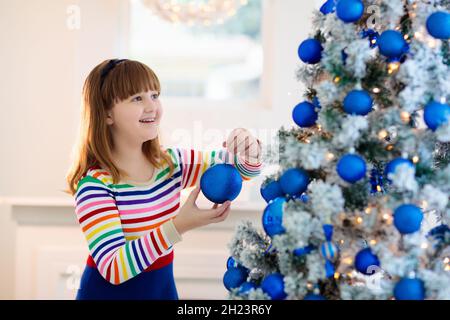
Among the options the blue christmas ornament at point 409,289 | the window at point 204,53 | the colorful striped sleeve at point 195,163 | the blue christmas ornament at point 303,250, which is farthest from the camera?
the window at point 204,53

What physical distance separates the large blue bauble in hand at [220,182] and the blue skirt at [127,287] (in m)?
0.35

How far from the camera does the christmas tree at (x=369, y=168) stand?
101 cm

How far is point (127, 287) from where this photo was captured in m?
1.49

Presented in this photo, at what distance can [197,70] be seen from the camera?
2.48 metres

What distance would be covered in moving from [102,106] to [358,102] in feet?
2.41

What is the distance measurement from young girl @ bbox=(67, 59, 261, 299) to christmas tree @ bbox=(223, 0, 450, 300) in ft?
1.07

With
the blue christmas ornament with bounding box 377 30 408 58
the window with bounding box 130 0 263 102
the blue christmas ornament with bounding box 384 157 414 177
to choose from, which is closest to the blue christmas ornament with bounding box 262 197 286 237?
the blue christmas ornament with bounding box 384 157 414 177

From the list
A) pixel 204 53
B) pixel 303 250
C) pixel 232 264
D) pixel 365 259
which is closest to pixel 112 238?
pixel 232 264

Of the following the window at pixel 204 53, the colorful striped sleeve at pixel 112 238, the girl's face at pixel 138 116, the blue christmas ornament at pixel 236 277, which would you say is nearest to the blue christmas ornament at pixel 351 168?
the blue christmas ornament at pixel 236 277

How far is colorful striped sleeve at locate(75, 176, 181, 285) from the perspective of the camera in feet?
4.39

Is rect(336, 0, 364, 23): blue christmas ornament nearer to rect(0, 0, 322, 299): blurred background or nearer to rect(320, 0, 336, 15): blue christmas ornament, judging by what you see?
rect(320, 0, 336, 15): blue christmas ornament

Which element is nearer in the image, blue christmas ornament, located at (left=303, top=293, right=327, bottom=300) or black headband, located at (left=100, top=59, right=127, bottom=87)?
blue christmas ornament, located at (left=303, top=293, right=327, bottom=300)

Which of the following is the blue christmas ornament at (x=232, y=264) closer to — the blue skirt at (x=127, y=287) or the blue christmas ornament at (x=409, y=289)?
the blue skirt at (x=127, y=287)

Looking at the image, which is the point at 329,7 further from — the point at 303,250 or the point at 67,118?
the point at 67,118
